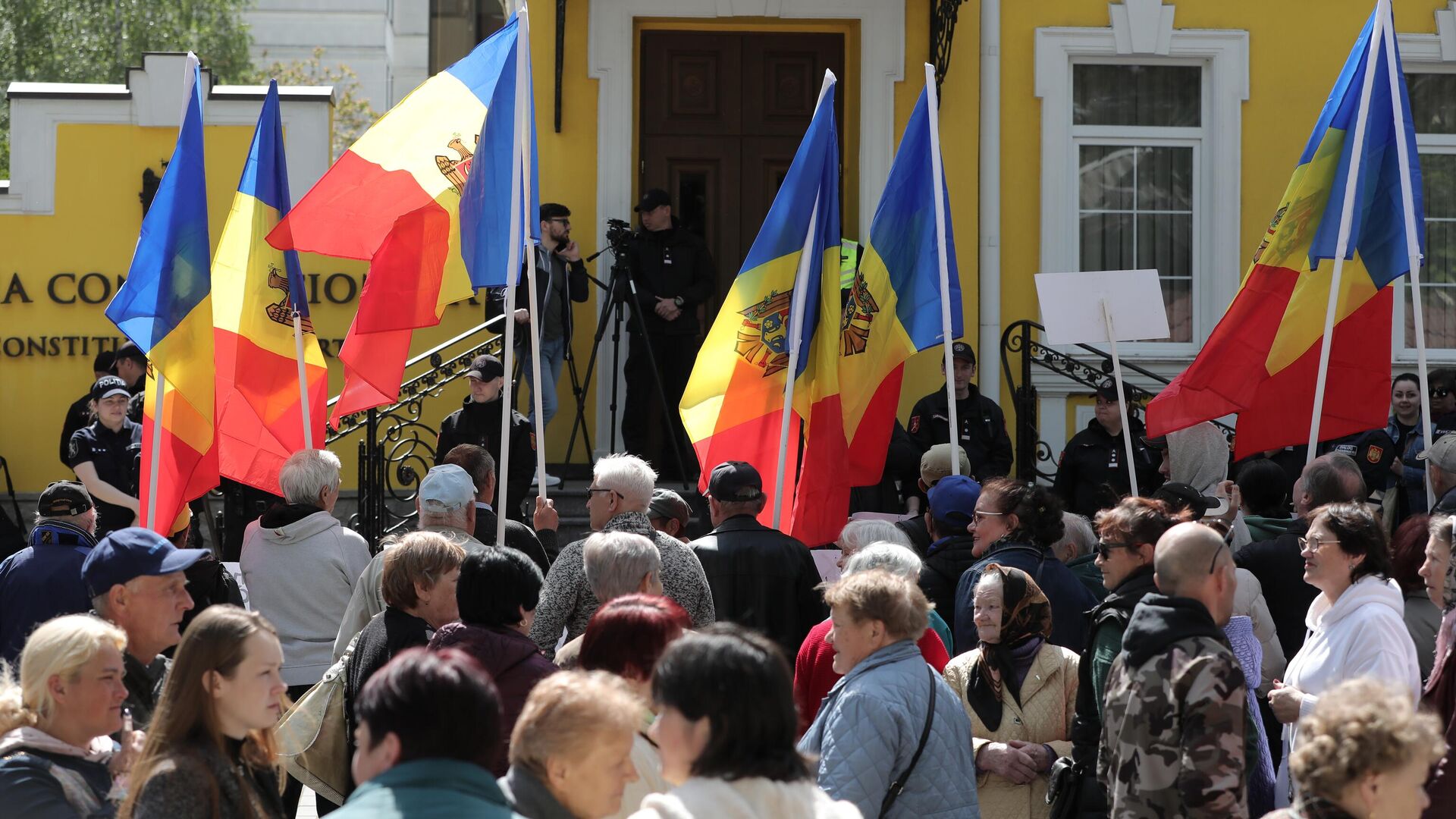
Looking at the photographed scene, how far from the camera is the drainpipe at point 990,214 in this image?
42.1 feet

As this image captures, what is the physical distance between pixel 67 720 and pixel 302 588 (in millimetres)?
2778

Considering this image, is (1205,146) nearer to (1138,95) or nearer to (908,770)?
(1138,95)

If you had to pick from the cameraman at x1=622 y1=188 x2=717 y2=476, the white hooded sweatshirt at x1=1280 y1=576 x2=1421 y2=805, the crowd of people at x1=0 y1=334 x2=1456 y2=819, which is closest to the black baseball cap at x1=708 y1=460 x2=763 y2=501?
the crowd of people at x1=0 y1=334 x2=1456 y2=819

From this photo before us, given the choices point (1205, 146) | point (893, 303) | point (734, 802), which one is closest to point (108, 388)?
point (893, 303)

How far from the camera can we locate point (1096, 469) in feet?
34.1

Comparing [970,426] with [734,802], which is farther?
[970,426]

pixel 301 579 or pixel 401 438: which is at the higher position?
pixel 401 438

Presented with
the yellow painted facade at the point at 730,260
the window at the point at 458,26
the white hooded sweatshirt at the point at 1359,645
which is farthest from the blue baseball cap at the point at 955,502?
the window at the point at 458,26

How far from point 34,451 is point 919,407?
6.84 meters

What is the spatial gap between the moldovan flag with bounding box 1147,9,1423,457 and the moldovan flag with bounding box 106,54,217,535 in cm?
510

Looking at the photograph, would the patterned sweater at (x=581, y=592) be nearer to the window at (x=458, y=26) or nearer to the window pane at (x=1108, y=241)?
the window pane at (x=1108, y=241)

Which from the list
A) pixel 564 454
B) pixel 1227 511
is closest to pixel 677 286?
pixel 564 454

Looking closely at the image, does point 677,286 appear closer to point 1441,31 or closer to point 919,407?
point 919,407

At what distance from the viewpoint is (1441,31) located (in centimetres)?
1303
